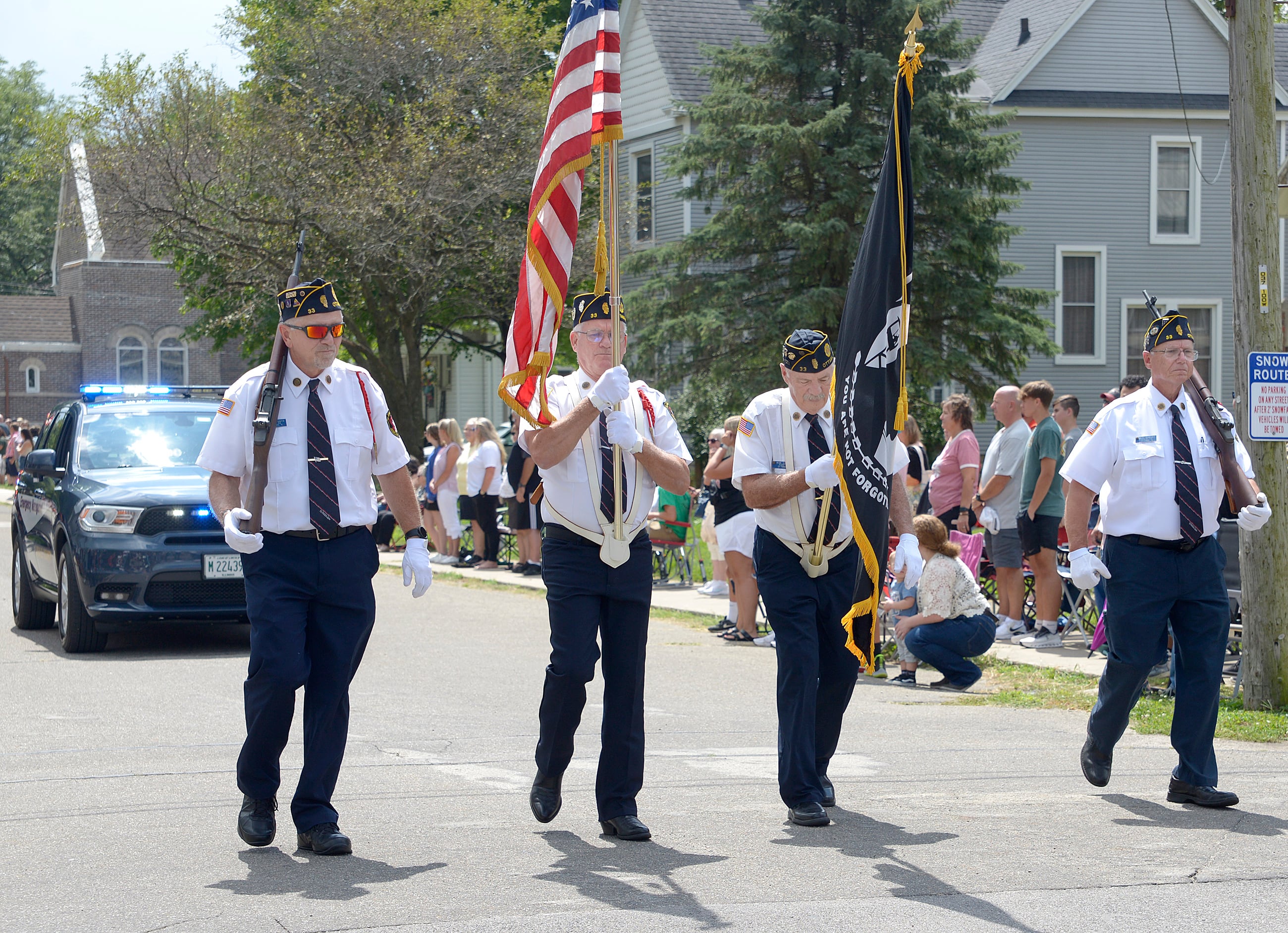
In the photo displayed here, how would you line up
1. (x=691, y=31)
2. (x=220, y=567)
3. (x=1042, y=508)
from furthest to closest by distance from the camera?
(x=691, y=31), (x=1042, y=508), (x=220, y=567)

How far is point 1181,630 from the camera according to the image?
6871mm

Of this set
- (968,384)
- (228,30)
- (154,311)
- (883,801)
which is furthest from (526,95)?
(154,311)

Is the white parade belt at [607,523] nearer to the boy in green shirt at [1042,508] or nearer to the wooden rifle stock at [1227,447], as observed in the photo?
the wooden rifle stock at [1227,447]

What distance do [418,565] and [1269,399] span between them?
5.32 m

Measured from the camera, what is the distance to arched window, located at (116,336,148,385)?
59.2 metres

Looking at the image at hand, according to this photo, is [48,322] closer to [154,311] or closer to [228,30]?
[154,311]

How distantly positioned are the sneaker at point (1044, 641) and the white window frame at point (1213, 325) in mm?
22842

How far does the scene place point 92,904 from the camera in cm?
515

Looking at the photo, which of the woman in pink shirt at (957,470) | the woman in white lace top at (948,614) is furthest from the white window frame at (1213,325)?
the woman in white lace top at (948,614)

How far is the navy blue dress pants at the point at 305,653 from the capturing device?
5.84 meters

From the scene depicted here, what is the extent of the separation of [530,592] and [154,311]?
46.0 meters

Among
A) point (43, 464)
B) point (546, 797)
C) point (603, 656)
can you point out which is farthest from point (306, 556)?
point (43, 464)

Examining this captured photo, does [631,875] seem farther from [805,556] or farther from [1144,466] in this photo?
[1144,466]

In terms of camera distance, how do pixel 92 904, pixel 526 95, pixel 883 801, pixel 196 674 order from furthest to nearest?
1. pixel 526 95
2. pixel 196 674
3. pixel 883 801
4. pixel 92 904
